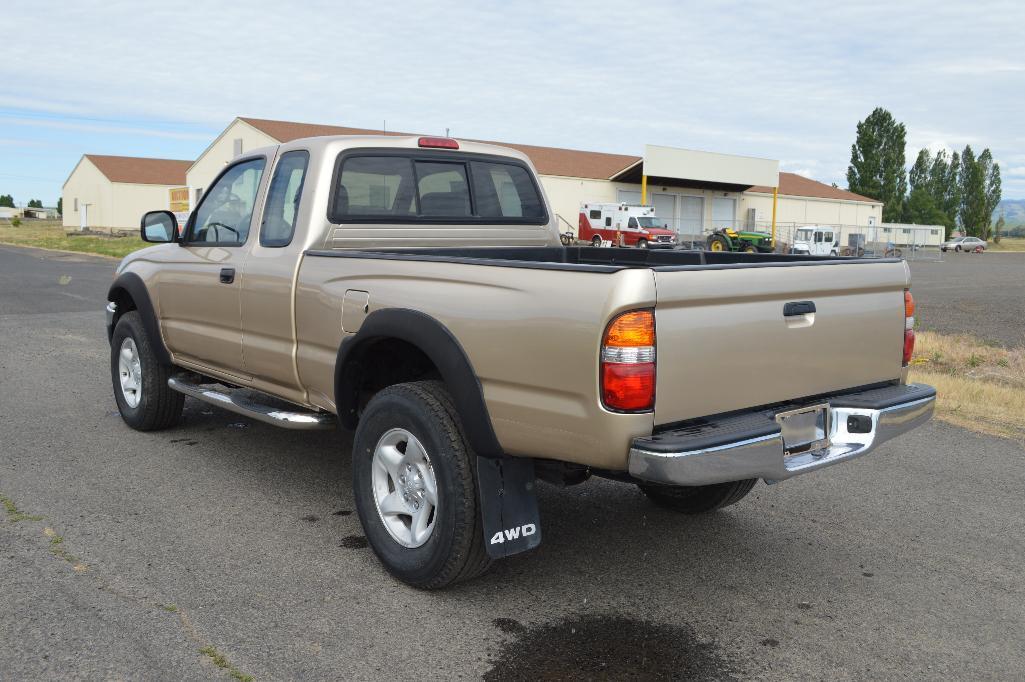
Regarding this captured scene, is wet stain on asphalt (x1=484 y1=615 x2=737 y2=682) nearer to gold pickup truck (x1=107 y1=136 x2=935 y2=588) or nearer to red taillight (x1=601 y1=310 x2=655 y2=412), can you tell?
gold pickup truck (x1=107 y1=136 x2=935 y2=588)

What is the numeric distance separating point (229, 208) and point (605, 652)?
379cm

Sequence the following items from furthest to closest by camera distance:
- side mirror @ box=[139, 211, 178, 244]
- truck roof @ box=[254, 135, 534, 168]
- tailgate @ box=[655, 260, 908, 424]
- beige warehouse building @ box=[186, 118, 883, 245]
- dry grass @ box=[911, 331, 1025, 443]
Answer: beige warehouse building @ box=[186, 118, 883, 245] < dry grass @ box=[911, 331, 1025, 443] < side mirror @ box=[139, 211, 178, 244] < truck roof @ box=[254, 135, 534, 168] < tailgate @ box=[655, 260, 908, 424]

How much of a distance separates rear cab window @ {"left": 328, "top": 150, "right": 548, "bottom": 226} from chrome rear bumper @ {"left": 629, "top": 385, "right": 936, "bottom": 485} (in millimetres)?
2508

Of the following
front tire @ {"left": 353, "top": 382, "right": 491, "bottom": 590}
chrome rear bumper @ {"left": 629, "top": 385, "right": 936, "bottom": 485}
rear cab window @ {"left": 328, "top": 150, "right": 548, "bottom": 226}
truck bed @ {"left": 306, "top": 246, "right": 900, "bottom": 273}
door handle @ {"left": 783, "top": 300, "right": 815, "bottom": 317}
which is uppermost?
rear cab window @ {"left": 328, "top": 150, "right": 548, "bottom": 226}

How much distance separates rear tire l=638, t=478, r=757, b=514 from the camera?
469 centimetres

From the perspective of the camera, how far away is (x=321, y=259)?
4.55 m

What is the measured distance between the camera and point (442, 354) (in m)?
3.69

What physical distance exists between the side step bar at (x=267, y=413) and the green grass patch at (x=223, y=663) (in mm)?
1541

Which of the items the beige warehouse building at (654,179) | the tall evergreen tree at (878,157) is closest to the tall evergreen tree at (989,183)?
the tall evergreen tree at (878,157)

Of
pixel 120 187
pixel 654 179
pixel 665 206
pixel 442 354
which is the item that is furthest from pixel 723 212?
pixel 442 354

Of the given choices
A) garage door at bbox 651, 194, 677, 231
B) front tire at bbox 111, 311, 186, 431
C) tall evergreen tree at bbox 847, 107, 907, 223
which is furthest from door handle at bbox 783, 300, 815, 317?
tall evergreen tree at bbox 847, 107, 907, 223

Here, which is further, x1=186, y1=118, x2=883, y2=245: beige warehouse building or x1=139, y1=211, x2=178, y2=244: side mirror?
x1=186, y1=118, x2=883, y2=245: beige warehouse building

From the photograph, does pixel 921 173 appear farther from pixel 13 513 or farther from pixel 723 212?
pixel 13 513

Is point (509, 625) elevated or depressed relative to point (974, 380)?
depressed
